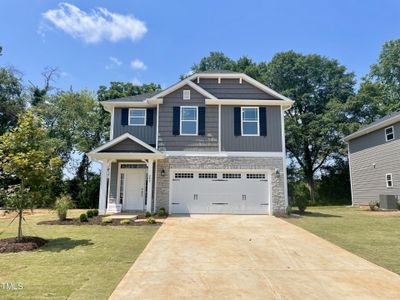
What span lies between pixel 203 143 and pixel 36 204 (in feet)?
27.6

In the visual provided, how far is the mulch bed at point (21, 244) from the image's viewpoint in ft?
22.8

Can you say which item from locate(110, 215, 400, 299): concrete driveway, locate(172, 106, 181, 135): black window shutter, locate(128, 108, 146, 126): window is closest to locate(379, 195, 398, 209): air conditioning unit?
locate(110, 215, 400, 299): concrete driveway

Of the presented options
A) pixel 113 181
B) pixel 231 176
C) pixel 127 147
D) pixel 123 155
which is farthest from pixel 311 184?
pixel 123 155

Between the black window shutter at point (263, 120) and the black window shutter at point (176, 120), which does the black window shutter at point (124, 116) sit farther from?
the black window shutter at point (263, 120)

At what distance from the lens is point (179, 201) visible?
47.0 ft

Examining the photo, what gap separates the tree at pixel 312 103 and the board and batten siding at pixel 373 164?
459 cm

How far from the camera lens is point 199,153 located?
47.9 ft

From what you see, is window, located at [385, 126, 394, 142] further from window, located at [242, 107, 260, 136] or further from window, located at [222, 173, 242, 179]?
window, located at [222, 173, 242, 179]

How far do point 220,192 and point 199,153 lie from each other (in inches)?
87.4

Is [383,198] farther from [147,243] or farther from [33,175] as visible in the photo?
[33,175]

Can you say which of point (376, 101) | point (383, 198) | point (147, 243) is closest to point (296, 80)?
point (376, 101)

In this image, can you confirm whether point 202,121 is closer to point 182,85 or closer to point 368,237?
point 182,85

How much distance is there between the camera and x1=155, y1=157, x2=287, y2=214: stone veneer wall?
560 inches

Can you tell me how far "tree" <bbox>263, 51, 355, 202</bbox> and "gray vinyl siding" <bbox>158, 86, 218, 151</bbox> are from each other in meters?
16.2
